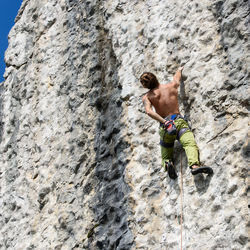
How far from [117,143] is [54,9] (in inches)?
214

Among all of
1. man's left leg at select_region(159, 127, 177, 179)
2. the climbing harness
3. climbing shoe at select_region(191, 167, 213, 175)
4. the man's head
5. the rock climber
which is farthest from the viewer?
the man's head

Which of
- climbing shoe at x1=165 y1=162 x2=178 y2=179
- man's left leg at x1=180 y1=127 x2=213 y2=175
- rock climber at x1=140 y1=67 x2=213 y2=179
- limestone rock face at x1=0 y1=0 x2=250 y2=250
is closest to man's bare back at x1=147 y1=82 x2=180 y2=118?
rock climber at x1=140 y1=67 x2=213 y2=179

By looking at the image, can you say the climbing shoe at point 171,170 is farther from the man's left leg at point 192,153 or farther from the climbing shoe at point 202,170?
the climbing shoe at point 202,170

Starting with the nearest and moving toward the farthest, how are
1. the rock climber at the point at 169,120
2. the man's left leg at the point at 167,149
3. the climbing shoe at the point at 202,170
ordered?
the climbing shoe at the point at 202,170
the rock climber at the point at 169,120
the man's left leg at the point at 167,149

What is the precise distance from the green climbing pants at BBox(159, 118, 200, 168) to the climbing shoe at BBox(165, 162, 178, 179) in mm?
132

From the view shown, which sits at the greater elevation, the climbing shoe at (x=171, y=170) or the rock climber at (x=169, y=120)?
the rock climber at (x=169, y=120)

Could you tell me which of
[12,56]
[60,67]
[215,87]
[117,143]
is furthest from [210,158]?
[12,56]

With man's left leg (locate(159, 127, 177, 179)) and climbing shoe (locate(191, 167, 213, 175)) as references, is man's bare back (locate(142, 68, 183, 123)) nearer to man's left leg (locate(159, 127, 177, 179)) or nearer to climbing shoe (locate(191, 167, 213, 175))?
man's left leg (locate(159, 127, 177, 179))

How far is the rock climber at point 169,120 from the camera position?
8.04 metres

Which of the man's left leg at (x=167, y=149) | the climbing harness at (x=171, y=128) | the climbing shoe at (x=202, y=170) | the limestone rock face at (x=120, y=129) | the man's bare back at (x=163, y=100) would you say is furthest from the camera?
the man's bare back at (x=163, y=100)

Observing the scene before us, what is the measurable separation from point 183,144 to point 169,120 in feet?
1.52

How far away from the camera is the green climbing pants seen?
7873 mm

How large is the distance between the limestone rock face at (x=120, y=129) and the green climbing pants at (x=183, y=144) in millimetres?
155

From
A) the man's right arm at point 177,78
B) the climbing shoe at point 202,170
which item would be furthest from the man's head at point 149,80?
the climbing shoe at point 202,170
